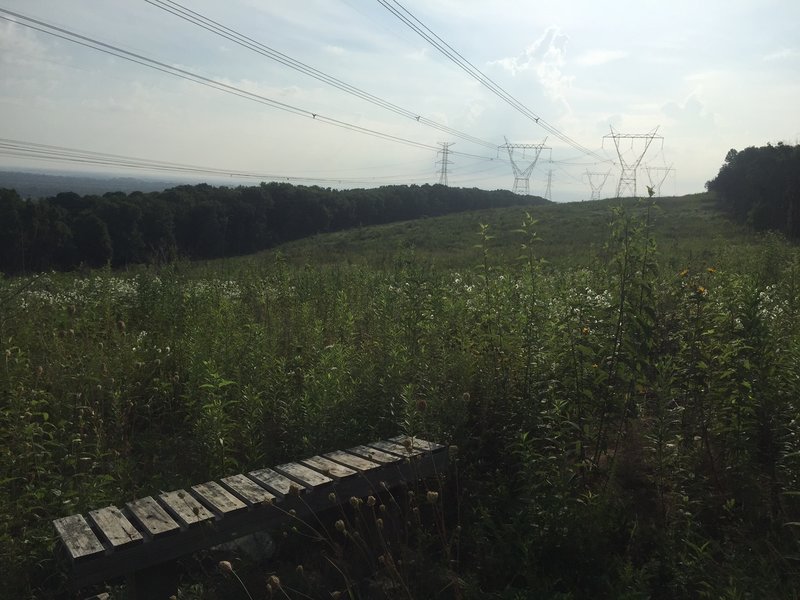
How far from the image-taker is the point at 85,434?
4.37 metres

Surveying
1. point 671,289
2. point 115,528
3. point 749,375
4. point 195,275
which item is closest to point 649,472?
point 749,375

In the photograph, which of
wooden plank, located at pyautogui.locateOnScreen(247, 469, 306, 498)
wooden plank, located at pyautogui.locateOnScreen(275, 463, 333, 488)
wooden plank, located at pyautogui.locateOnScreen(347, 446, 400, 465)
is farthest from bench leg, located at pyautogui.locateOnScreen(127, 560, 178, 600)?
wooden plank, located at pyautogui.locateOnScreen(347, 446, 400, 465)

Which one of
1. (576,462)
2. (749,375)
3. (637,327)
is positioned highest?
(637,327)

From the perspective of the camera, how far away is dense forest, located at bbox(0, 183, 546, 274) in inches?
1075

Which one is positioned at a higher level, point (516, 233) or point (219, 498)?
point (516, 233)

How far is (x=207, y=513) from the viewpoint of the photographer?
2990 mm

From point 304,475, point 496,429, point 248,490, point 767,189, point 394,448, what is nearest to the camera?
point 248,490

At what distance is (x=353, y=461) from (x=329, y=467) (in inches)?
6.5

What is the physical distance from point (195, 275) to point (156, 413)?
531 cm

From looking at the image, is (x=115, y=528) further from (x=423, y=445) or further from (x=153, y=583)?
(x=423, y=445)

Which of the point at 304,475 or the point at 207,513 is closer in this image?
the point at 207,513

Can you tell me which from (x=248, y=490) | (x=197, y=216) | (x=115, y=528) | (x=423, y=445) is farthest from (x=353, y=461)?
(x=197, y=216)

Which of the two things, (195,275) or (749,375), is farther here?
(195,275)

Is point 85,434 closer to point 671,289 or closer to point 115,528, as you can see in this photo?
point 115,528
